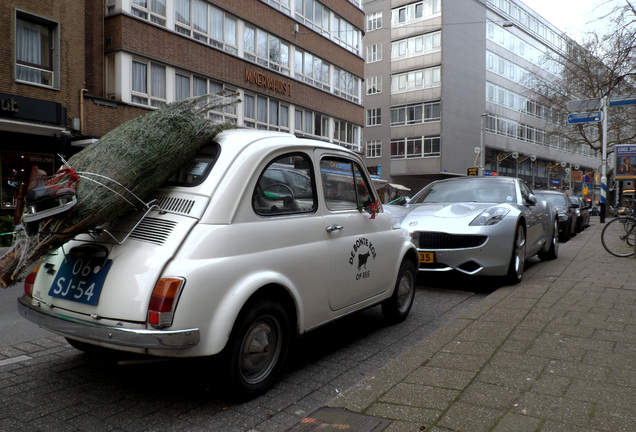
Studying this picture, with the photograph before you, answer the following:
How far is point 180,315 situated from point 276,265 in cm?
78

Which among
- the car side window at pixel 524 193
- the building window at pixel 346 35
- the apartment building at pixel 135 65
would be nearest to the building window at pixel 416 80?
the building window at pixel 346 35

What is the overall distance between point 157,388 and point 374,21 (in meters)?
50.0

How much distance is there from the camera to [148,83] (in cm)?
1858

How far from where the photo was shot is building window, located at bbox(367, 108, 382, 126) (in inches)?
1939

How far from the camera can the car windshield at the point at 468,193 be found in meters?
7.72

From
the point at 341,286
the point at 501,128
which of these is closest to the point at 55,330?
the point at 341,286

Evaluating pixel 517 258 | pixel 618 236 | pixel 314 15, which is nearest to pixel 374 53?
pixel 314 15

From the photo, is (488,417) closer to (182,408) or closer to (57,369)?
(182,408)

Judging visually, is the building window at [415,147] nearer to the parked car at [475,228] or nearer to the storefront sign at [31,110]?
the storefront sign at [31,110]

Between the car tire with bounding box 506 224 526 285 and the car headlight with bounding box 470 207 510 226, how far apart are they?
0.31 metres

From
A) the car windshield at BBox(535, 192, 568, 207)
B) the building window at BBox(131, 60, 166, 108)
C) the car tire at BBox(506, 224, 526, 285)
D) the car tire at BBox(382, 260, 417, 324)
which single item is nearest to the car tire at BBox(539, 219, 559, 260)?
the car tire at BBox(506, 224, 526, 285)

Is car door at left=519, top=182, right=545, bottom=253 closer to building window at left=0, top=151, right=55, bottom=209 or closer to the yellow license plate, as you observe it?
the yellow license plate

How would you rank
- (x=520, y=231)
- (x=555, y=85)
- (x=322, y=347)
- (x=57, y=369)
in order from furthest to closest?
(x=555, y=85) → (x=520, y=231) → (x=322, y=347) → (x=57, y=369)

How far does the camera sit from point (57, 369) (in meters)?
3.69
